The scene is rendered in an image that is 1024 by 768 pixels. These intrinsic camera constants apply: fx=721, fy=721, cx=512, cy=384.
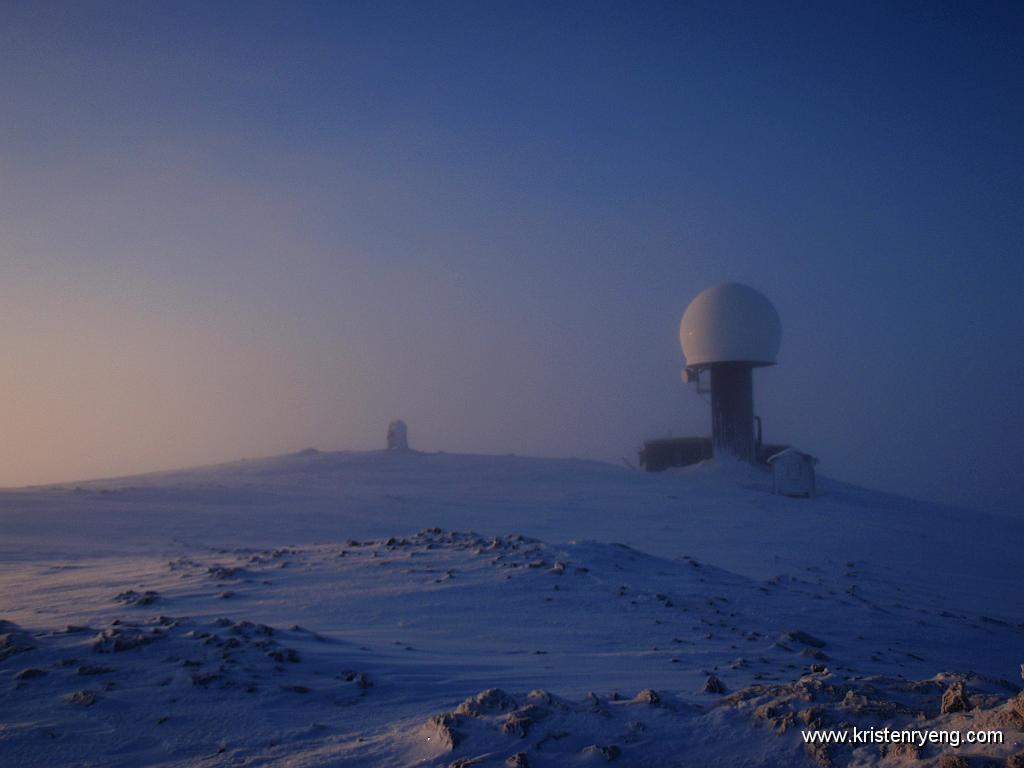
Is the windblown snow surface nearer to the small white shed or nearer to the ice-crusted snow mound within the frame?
the ice-crusted snow mound

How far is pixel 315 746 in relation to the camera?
151 inches

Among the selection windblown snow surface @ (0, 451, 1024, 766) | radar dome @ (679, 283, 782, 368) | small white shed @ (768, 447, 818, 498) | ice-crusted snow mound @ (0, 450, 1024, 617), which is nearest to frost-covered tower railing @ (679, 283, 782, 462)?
radar dome @ (679, 283, 782, 368)

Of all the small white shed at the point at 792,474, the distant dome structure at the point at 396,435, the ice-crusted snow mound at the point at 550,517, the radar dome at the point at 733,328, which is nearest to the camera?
the ice-crusted snow mound at the point at 550,517

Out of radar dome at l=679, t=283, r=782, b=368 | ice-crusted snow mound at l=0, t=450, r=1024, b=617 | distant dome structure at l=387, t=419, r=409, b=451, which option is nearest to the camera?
ice-crusted snow mound at l=0, t=450, r=1024, b=617

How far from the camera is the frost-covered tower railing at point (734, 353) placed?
35.2m

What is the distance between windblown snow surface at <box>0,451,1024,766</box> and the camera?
145 inches

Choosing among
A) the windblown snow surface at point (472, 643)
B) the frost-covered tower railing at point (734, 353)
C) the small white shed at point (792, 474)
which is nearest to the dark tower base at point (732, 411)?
the frost-covered tower railing at point (734, 353)

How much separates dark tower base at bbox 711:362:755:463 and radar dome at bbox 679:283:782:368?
24.9 inches

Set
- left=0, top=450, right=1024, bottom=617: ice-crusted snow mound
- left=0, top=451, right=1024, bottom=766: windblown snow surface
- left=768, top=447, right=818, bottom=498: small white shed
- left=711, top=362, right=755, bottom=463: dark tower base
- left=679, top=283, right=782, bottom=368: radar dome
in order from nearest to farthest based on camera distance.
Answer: left=0, top=451, right=1024, bottom=766: windblown snow surface → left=0, top=450, right=1024, bottom=617: ice-crusted snow mound → left=768, top=447, right=818, bottom=498: small white shed → left=711, top=362, right=755, bottom=463: dark tower base → left=679, top=283, right=782, bottom=368: radar dome

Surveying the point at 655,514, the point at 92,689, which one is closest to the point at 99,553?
the point at 92,689

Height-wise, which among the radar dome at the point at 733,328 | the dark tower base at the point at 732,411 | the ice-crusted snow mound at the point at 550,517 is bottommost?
the ice-crusted snow mound at the point at 550,517

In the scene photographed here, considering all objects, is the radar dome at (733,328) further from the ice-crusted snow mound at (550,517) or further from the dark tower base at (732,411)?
the ice-crusted snow mound at (550,517)

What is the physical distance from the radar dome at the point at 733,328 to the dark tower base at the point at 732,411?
63 cm

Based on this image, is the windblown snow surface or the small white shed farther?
the small white shed
